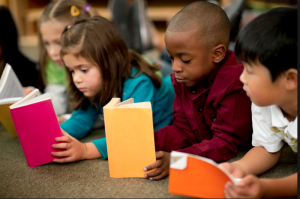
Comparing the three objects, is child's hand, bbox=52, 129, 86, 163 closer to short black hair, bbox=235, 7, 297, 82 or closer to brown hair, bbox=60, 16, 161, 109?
brown hair, bbox=60, 16, 161, 109

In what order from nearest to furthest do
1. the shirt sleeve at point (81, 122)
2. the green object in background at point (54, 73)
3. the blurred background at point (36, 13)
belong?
the shirt sleeve at point (81, 122)
the green object in background at point (54, 73)
the blurred background at point (36, 13)

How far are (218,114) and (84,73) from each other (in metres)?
0.47

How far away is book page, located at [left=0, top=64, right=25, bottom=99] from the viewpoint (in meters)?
0.93

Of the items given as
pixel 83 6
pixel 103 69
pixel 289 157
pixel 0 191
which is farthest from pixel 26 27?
pixel 289 157

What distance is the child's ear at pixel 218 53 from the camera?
2.61 ft

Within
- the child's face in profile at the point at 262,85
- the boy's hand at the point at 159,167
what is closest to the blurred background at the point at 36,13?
the boy's hand at the point at 159,167

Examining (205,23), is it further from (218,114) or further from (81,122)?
(81,122)

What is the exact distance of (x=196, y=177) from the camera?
2.00ft

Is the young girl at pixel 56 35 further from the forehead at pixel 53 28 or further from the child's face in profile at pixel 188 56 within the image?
the child's face in profile at pixel 188 56

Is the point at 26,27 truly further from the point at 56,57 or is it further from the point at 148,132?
the point at 148,132

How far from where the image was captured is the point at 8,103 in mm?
895

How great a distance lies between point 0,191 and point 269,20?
770 millimetres

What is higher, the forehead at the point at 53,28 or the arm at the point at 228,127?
the forehead at the point at 53,28

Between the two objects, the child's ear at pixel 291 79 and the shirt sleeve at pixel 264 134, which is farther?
the shirt sleeve at pixel 264 134
